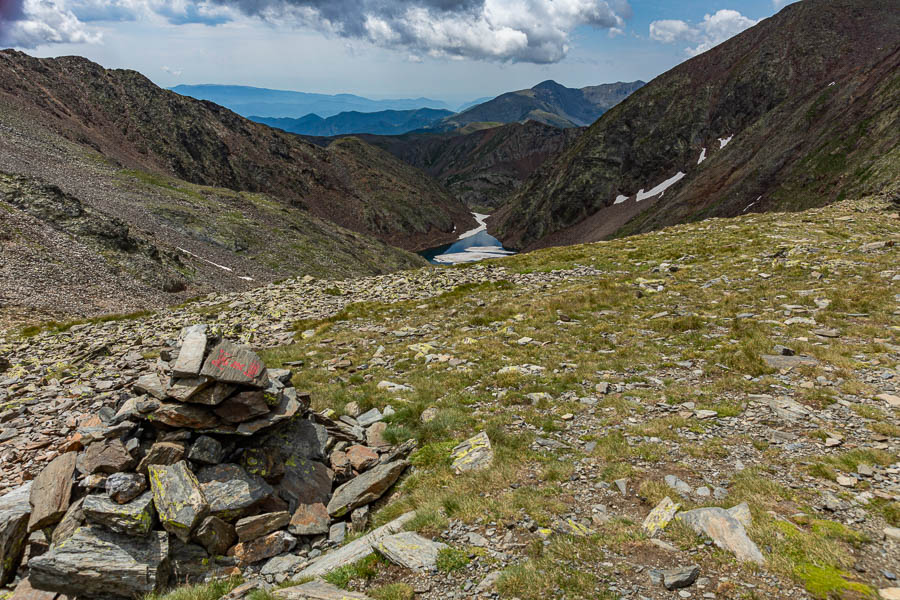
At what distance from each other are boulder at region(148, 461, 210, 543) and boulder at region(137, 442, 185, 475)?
21 centimetres

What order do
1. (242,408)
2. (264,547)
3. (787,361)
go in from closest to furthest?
(264,547) → (242,408) → (787,361)

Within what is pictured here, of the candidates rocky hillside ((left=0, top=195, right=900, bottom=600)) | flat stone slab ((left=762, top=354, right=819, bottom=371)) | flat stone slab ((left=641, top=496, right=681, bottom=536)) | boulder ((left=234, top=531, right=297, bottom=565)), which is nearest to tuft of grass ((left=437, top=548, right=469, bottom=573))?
rocky hillside ((left=0, top=195, right=900, bottom=600))

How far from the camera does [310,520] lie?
9.04 metres

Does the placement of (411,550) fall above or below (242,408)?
below

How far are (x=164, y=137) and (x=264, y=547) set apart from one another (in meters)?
165

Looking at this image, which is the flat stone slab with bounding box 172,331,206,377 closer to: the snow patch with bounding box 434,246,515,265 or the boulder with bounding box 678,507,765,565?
the boulder with bounding box 678,507,765,565

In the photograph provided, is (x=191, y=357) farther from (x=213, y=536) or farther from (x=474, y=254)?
(x=474, y=254)

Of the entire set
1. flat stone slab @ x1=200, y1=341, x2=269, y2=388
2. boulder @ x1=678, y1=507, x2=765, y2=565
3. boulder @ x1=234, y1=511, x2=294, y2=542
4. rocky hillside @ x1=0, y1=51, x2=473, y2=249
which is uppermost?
rocky hillside @ x1=0, y1=51, x2=473, y2=249

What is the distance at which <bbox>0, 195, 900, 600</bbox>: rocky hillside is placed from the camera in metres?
6.55

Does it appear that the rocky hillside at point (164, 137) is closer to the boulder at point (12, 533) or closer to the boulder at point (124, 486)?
the boulder at point (12, 533)

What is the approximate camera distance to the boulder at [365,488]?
9.34 metres

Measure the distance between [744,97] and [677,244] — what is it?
460ft

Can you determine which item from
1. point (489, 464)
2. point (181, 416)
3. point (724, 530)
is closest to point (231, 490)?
point (181, 416)

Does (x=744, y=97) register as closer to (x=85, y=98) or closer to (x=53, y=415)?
(x=53, y=415)
